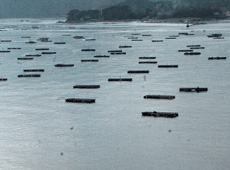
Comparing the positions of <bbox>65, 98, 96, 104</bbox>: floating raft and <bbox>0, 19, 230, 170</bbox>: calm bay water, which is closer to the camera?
<bbox>0, 19, 230, 170</bbox>: calm bay water

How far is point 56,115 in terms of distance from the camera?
2933 cm

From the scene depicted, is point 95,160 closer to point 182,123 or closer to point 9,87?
point 182,123

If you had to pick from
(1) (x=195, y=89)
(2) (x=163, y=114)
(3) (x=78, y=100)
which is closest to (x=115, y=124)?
(2) (x=163, y=114)

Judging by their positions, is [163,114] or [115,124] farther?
[163,114]

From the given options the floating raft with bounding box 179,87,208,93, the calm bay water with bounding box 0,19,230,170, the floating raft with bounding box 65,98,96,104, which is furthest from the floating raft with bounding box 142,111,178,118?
the floating raft with bounding box 179,87,208,93

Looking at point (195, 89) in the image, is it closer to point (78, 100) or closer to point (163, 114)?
point (163, 114)

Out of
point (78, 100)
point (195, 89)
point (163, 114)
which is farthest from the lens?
point (195, 89)

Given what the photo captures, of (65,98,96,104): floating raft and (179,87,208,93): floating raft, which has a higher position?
(65,98,96,104): floating raft

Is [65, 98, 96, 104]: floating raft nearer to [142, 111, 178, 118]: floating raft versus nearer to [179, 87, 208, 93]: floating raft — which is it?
[142, 111, 178, 118]: floating raft

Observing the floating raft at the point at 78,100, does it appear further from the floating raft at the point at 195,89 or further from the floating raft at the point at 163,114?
the floating raft at the point at 195,89

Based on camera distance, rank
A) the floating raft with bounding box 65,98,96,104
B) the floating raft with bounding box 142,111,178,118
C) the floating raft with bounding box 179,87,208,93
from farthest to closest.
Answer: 1. the floating raft with bounding box 179,87,208,93
2. the floating raft with bounding box 65,98,96,104
3. the floating raft with bounding box 142,111,178,118

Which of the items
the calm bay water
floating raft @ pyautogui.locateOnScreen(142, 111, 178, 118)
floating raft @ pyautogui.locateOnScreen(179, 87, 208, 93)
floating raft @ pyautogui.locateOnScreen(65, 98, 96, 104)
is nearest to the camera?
the calm bay water

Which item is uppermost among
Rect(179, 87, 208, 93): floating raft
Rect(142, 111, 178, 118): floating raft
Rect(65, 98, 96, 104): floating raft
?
Rect(142, 111, 178, 118): floating raft

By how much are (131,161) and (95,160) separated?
5.04ft
